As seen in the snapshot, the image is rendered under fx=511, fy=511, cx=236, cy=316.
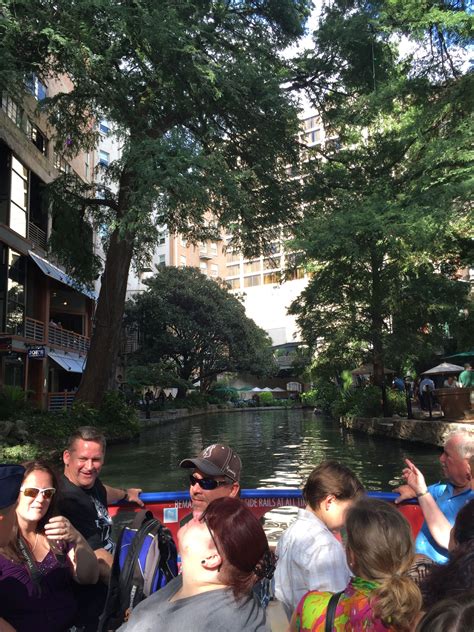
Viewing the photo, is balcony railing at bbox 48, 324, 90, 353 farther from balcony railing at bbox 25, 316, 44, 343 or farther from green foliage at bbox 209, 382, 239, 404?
green foliage at bbox 209, 382, 239, 404

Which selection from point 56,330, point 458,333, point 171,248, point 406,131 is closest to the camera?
point 406,131

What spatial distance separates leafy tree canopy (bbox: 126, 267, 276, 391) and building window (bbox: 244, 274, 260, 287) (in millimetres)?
37645

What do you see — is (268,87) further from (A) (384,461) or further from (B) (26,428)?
(B) (26,428)

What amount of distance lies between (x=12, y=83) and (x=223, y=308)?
36.6 meters

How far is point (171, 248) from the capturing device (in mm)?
80562

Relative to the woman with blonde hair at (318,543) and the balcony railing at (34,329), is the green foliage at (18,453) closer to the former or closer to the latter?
the woman with blonde hair at (318,543)

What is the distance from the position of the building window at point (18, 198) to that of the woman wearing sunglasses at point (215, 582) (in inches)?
884

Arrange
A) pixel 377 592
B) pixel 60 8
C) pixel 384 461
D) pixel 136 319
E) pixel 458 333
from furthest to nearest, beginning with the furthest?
pixel 136 319 → pixel 458 333 → pixel 384 461 → pixel 60 8 → pixel 377 592

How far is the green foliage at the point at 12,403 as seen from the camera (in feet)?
50.8

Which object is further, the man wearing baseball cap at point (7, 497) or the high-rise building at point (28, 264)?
the high-rise building at point (28, 264)

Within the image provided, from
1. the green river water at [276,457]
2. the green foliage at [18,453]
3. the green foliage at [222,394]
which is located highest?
the green foliage at [222,394]

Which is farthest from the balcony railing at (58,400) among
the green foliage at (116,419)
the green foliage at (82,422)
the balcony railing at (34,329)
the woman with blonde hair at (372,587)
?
the woman with blonde hair at (372,587)

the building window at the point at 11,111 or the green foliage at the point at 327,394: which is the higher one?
the building window at the point at 11,111

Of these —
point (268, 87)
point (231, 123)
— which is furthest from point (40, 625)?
point (231, 123)
